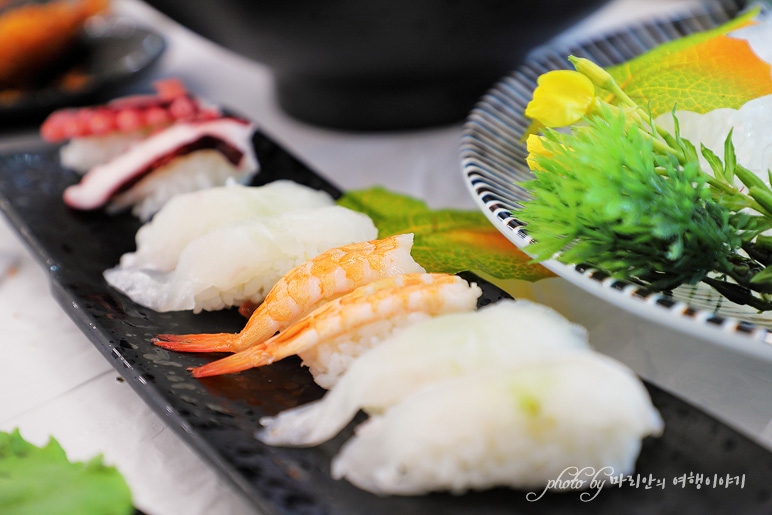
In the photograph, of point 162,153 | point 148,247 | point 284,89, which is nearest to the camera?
point 148,247

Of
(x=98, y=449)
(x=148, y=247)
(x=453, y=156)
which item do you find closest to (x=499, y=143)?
(x=453, y=156)

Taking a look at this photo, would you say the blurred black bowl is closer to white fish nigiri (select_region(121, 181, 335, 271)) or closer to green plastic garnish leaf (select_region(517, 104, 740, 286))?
white fish nigiri (select_region(121, 181, 335, 271))

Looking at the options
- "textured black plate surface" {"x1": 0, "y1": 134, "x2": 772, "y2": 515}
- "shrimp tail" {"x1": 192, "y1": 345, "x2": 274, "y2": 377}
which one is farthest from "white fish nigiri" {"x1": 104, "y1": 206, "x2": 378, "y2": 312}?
"shrimp tail" {"x1": 192, "y1": 345, "x2": 274, "y2": 377}

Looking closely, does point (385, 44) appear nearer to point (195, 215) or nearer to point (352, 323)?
point (195, 215)

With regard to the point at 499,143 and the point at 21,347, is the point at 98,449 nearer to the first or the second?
the point at 21,347

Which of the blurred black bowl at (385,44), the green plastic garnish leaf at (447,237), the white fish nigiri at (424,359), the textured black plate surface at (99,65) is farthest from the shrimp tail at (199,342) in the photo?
the textured black plate surface at (99,65)

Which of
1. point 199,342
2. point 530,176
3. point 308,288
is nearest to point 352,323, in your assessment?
point 308,288
